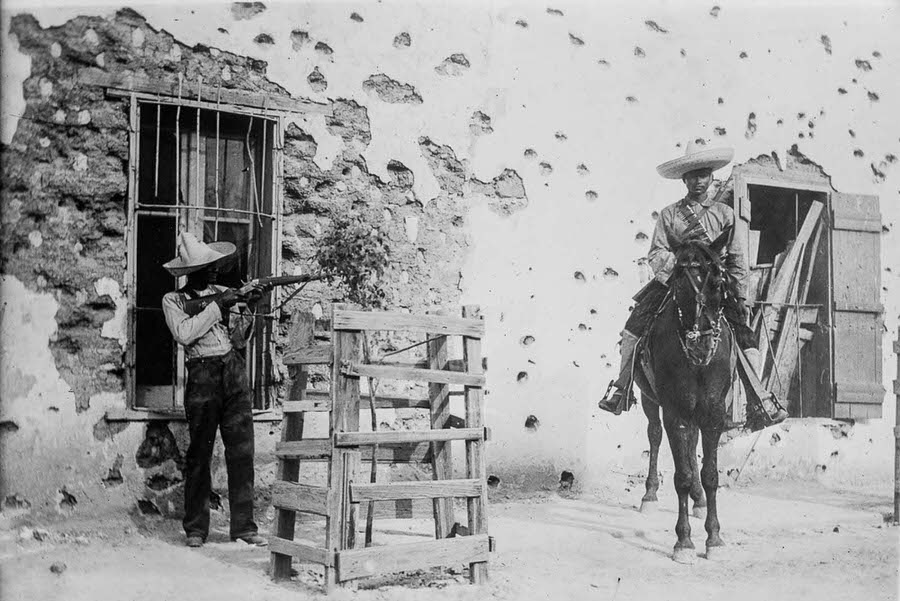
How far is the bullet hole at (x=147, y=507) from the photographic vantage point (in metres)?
5.50

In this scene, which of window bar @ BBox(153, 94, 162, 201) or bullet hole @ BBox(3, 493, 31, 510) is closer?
bullet hole @ BBox(3, 493, 31, 510)

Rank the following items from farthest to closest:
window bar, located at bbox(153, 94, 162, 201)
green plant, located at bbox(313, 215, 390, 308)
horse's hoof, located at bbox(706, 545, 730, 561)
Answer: window bar, located at bbox(153, 94, 162, 201), horse's hoof, located at bbox(706, 545, 730, 561), green plant, located at bbox(313, 215, 390, 308)

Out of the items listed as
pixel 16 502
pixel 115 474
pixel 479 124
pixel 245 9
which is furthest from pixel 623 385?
pixel 16 502

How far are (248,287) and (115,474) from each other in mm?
1431

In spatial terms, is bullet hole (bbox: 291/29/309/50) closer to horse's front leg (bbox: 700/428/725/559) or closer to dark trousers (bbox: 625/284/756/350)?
dark trousers (bbox: 625/284/756/350)

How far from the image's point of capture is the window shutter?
771 cm

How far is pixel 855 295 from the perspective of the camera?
25.4ft

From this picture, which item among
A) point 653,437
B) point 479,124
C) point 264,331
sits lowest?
point 653,437

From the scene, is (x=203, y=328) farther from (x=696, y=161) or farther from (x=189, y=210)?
(x=696, y=161)

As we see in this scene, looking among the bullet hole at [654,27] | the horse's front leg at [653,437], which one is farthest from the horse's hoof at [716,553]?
the bullet hole at [654,27]

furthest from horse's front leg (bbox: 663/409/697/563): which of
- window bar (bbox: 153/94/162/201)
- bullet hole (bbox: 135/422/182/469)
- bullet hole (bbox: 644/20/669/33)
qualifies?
window bar (bbox: 153/94/162/201)

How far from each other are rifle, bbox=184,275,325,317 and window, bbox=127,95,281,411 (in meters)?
0.44

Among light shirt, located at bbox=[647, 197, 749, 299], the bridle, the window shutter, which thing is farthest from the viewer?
the window shutter

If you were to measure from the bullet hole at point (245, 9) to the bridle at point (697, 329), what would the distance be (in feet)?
10.3
